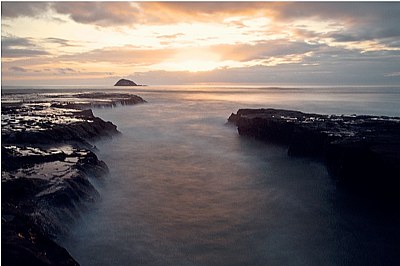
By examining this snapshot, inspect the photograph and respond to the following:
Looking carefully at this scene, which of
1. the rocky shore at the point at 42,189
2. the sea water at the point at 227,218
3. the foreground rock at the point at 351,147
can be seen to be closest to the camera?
the rocky shore at the point at 42,189

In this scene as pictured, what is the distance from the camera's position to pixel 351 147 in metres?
17.2

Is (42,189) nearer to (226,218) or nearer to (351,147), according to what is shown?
(226,218)

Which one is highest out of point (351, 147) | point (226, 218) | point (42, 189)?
point (351, 147)

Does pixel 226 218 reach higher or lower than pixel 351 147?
lower

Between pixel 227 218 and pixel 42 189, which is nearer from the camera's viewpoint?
pixel 42 189

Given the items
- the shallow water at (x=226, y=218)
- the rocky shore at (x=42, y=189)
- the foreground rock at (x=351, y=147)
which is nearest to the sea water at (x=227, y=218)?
the shallow water at (x=226, y=218)

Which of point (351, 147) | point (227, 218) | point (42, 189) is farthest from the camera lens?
point (351, 147)

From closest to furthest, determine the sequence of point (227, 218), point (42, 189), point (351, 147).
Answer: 1. point (42, 189)
2. point (227, 218)
3. point (351, 147)

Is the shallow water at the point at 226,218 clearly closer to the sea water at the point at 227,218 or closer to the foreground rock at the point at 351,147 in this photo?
the sea water at the point at 227,218

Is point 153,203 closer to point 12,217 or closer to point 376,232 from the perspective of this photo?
point 12,217

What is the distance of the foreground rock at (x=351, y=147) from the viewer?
1499cm

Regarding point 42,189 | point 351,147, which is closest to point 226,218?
point 42,189

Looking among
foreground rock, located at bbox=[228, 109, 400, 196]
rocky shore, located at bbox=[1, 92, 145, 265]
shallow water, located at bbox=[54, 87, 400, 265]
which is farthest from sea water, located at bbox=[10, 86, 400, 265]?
foreground rock, located at bbox=[228, 109, 400, 196]

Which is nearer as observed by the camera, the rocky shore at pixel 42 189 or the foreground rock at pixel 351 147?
the rocky shore at pixel 42 189
